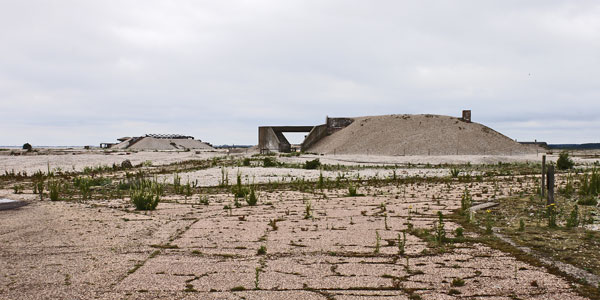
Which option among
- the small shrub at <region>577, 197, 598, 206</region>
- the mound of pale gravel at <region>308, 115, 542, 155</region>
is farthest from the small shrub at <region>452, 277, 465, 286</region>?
the mound of pale gravel at <region>308, 115, 542, 155</region>

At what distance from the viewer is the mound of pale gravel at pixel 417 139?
52406mm

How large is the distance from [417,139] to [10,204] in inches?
1953

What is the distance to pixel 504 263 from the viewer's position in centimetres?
580

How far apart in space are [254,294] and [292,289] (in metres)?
0.47

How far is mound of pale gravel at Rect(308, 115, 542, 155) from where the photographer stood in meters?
52.4

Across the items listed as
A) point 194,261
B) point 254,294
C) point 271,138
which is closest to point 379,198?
point 194,261

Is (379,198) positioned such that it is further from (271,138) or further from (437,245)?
(271,138)

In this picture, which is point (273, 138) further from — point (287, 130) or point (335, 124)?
point (335, 124)

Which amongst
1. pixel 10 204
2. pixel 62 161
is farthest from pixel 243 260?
pixel 62 161

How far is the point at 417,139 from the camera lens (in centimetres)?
5538

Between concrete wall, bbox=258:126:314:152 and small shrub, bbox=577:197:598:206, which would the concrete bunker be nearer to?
concrete wall, bbox=258:126:314:152

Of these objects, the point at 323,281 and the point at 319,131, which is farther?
the point at 319,131

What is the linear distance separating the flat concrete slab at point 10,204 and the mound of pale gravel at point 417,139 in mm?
44275

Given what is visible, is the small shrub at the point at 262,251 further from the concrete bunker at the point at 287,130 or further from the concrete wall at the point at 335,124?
the concrete wall at the point at 335,124
